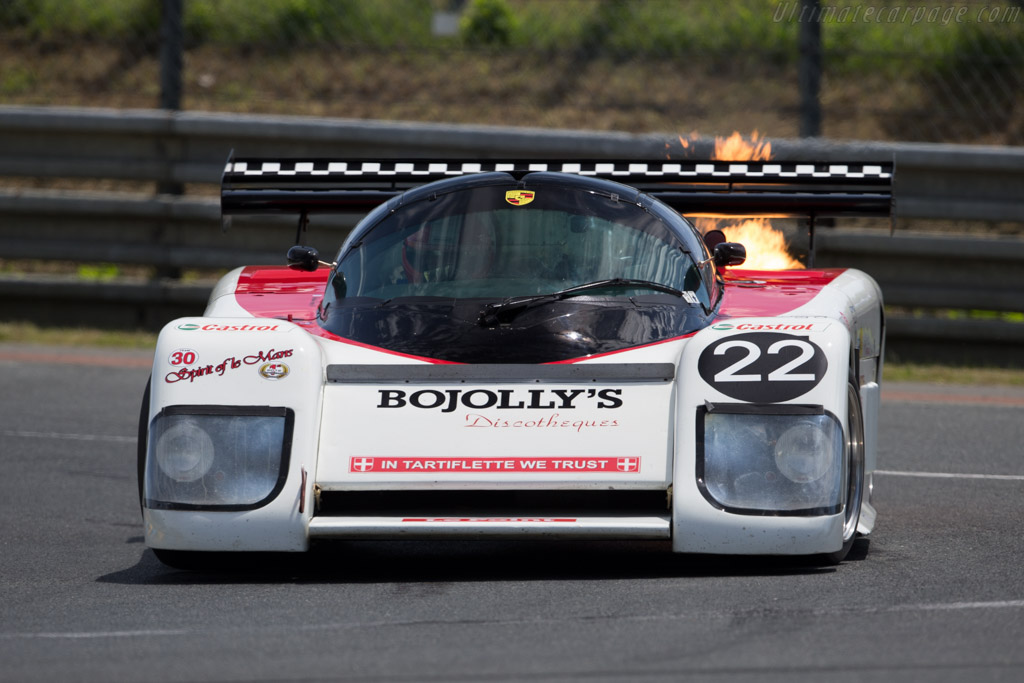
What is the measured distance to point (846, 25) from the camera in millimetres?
15516

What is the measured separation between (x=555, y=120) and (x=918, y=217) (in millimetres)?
5216

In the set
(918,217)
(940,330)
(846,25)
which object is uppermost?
(846,25)

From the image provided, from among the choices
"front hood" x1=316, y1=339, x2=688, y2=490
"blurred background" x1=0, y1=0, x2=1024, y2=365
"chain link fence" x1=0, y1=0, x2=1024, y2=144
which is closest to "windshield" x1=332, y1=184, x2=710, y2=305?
"front hood" x1=316, y1=339, x2=688, y2=490

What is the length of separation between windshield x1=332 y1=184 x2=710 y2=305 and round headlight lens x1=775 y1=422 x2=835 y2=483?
1.05 meters

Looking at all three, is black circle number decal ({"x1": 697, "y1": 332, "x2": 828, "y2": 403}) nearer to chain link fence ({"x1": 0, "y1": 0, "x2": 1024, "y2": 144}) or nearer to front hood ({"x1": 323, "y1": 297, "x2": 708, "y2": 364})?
front hood ({"x1": 323, "y1": 297, "x2": 708, "y2": 364})

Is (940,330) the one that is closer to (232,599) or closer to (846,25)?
(846,25)

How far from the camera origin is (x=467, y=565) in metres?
5.25

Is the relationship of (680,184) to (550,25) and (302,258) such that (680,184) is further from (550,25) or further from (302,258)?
(550,25)

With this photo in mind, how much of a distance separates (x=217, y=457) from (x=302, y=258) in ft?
5.12

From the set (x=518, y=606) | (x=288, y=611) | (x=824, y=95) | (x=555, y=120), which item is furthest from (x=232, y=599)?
(x=824, y=95)

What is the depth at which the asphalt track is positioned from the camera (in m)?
3.64

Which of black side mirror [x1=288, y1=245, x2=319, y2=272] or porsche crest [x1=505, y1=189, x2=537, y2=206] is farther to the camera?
black side mirror [x1=288, y1=245, x2=319, y2=272]

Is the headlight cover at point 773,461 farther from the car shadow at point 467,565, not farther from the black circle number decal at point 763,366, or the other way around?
the car shadow at point 467,565

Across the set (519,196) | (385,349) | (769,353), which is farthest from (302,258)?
(769,353)
